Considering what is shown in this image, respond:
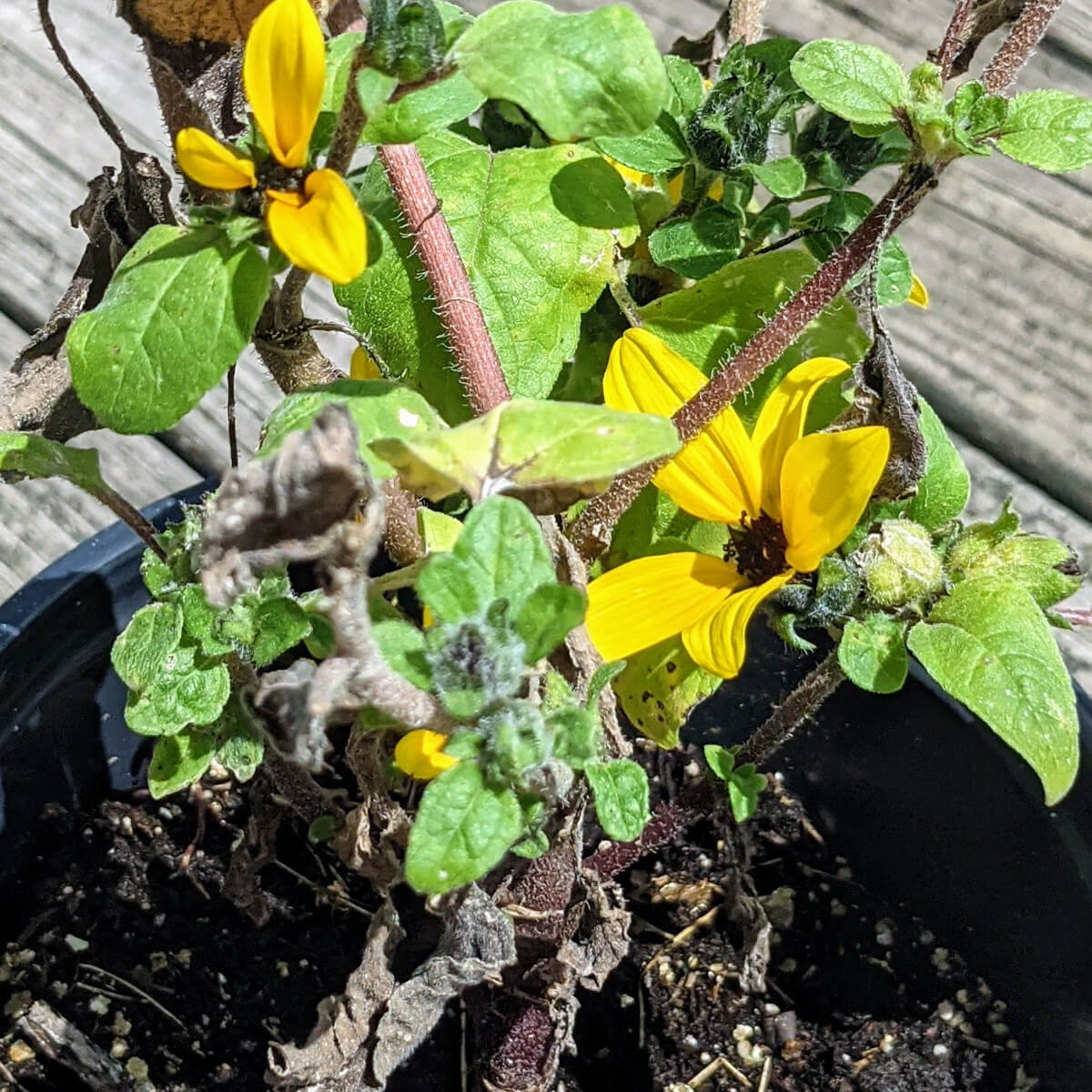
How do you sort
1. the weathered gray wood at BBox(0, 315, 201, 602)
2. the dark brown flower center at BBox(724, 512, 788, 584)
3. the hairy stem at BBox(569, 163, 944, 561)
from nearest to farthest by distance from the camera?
1. the hairy stem at BBox(569, 163, 944, 561)
2. the dark brown flower center at BBox(724, 512, 788, 584)
3. the weathered gray wood at BBox(0, 315, 201, 602)

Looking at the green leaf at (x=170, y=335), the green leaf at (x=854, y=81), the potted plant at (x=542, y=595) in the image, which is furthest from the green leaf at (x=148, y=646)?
the green leaf at (x=854, y=81)

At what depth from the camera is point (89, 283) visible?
0.55m

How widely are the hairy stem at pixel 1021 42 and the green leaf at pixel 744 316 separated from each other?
0.42 feet

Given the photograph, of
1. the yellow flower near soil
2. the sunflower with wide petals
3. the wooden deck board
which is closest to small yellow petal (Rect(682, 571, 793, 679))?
the yellow flower near soil

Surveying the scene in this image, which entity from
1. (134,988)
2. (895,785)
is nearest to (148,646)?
(134,988)

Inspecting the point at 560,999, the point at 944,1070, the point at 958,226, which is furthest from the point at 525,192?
the point at 958,226

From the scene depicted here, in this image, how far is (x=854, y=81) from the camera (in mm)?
432

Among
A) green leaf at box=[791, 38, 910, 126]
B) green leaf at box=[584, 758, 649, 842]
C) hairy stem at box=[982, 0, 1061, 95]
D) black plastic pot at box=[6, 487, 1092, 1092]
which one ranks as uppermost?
green leaf at box=[791, 38, 910, 126]

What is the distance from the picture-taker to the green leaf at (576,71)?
338mm

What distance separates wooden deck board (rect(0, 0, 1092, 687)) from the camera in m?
1.03

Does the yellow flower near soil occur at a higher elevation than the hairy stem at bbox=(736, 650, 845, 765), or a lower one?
higher

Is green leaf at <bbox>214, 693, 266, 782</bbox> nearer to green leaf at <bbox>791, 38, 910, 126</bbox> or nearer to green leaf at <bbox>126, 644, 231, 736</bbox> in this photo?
green leaf at <bbox>126, 644, 231, 736</bbox>

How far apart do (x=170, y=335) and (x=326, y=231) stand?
0.22 feet

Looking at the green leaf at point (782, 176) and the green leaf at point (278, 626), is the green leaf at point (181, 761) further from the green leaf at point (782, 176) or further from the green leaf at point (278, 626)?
the green leaf at point (782, 176)
